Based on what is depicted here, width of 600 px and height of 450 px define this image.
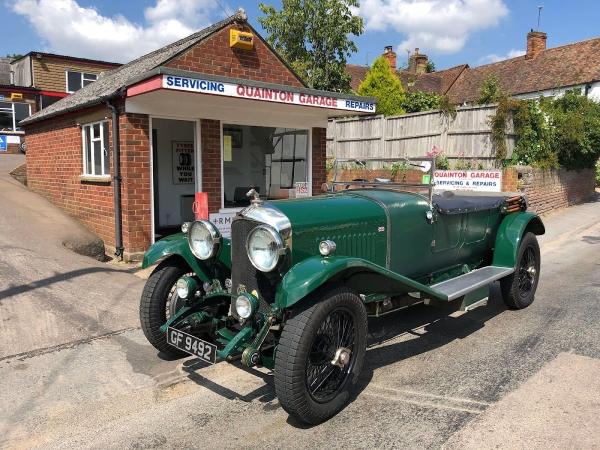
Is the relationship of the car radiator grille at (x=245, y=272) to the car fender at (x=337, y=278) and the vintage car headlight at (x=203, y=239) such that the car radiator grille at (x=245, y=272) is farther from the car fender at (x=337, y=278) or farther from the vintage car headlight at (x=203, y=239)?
the car fender at (x=337, y=278)

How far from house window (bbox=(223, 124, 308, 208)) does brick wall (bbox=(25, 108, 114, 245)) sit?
2.61 m

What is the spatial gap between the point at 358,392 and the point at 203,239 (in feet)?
5.35

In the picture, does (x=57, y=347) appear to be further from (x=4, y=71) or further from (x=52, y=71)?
(x=4, y=71)

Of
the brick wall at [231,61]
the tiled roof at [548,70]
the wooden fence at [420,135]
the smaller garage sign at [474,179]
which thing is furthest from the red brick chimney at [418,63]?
the brick wall at [231,61]

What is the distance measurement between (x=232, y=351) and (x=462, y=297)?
2.28m

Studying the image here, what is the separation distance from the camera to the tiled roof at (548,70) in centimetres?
2342

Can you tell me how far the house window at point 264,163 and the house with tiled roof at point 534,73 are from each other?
12433 millimetres

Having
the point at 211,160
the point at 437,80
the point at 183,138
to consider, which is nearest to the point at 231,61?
the point at 211,160

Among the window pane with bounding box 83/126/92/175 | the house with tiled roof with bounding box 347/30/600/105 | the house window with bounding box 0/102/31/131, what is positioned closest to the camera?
the window pane with bounding box 83/126/92/175

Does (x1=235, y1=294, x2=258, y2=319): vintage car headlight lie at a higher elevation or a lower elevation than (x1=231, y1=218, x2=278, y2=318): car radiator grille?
lower

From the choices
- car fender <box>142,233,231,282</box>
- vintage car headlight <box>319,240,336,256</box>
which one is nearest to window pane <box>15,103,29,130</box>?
car fender <box>142,233,231,282</box>

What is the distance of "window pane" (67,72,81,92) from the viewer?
26.1 metres

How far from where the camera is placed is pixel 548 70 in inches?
995

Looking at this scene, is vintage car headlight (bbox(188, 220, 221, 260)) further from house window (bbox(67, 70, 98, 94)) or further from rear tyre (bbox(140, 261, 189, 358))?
house window (bbox(67, 70, 98, 94))
